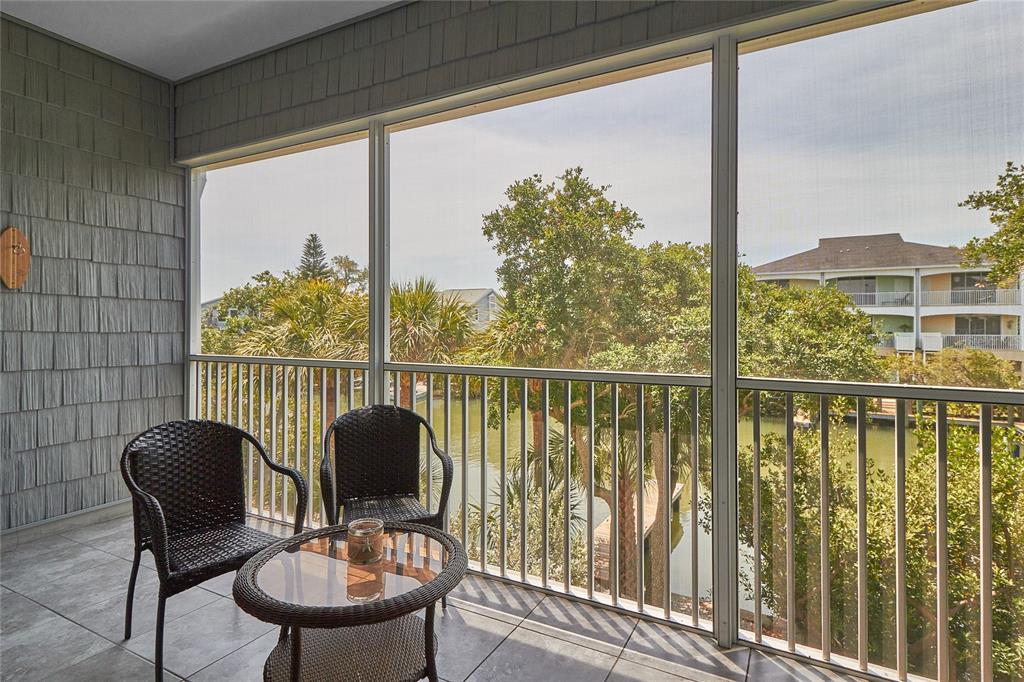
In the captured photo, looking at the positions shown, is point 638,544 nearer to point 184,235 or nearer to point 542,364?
point 542,364

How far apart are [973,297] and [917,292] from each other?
171mm

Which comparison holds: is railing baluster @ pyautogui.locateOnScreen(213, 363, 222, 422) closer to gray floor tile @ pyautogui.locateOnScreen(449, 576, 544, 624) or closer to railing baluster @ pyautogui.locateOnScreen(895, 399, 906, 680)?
gray floor tile @ pyautogui.locateOnScreen(449, 576, 544, 624)

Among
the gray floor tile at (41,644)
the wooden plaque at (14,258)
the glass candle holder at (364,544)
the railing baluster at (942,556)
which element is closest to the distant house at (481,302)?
the glass candle holder at (364,544)

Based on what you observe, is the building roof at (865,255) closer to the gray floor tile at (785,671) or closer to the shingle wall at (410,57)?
the shingle wall at (410,57)

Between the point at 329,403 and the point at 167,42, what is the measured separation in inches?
103

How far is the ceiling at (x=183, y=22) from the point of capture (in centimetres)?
307

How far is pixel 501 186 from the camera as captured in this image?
298cm

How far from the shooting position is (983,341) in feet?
6.45

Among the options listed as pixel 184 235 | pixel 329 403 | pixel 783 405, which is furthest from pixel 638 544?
pixel 184 235

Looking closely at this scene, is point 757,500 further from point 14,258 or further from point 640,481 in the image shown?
point 14,258

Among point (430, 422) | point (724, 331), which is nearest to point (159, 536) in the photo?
point (430, 422)

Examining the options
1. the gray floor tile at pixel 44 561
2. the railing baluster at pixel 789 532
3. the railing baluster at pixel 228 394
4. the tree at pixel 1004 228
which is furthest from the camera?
the railing baluster at pixel 228 394

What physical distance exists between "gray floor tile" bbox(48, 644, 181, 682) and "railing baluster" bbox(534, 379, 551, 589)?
165 centimetres

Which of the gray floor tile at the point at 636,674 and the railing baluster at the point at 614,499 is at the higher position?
the railing baluster at the point at 614,499
